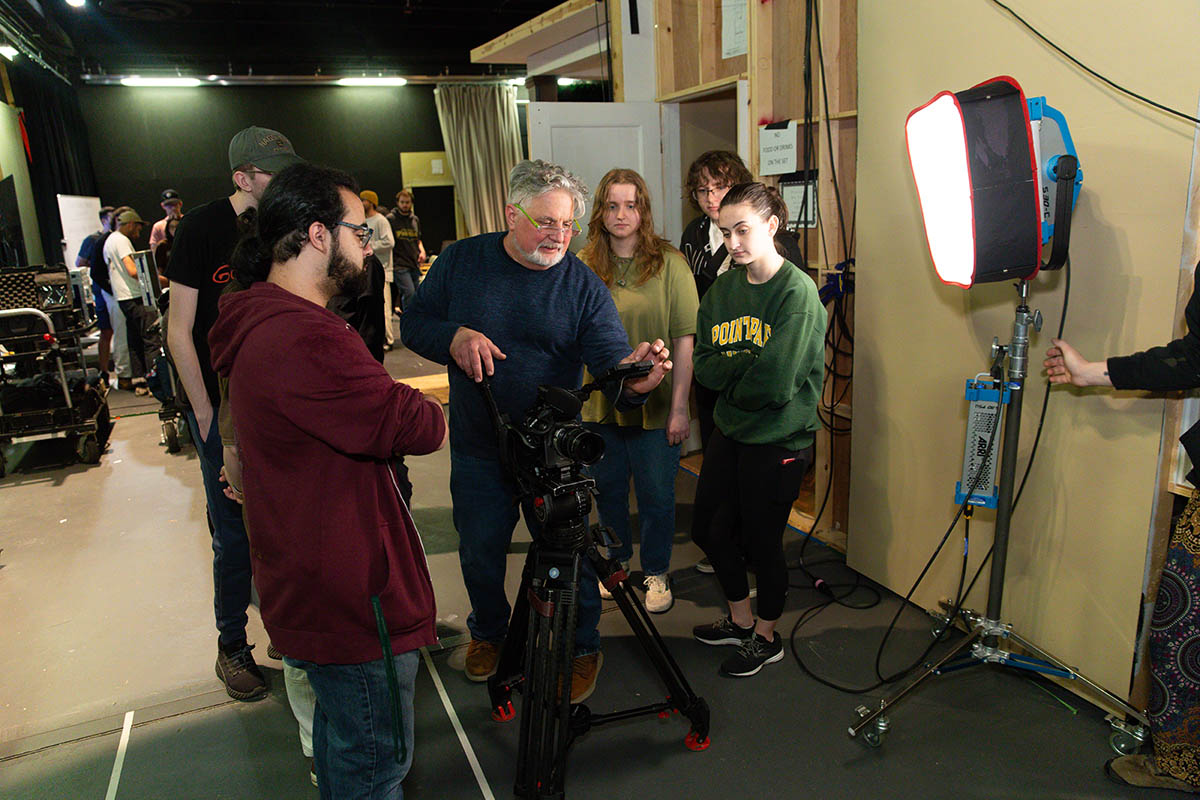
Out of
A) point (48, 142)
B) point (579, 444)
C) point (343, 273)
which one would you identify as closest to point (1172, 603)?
point (579, 444)

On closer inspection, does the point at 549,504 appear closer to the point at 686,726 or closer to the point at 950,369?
the point at 686,726

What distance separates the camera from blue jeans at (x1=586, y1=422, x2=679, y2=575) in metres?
2.66

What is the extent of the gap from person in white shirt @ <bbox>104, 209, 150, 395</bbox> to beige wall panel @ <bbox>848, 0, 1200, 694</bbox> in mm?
5642

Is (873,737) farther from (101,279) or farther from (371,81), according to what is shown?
(371,81)

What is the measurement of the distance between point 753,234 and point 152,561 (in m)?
3.00

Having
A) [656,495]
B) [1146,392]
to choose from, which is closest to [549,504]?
[656,495]

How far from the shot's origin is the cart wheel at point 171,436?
4.91 meters

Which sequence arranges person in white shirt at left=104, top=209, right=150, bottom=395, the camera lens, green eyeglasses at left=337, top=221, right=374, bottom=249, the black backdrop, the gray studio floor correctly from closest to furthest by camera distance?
green eyeglasses at left=337, top=221, right=374, bottom=249
the camera lens
the gray studio floor
person in white shirt at left=104, top=209, right=150, bottom=395
the black backdrop

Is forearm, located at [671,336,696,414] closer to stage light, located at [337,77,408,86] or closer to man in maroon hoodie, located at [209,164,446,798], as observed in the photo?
man in maroon hoodie, located at [209,164,446,798]

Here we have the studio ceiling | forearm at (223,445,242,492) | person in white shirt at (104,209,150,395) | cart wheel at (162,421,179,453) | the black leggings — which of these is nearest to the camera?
forearm at (223,445,242,492)

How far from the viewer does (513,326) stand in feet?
6.71

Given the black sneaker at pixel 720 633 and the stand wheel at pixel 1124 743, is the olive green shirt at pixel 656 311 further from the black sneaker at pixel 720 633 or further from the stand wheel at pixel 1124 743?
the stand wheel at pixel 1124 743

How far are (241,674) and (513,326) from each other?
141 centimetres

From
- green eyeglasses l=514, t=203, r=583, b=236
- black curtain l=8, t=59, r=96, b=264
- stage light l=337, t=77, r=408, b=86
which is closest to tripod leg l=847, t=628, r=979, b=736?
green eyeglasses l=514, t=203, r=583, b=236
